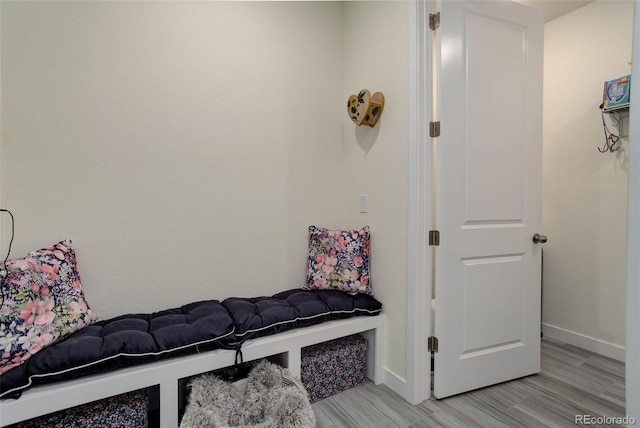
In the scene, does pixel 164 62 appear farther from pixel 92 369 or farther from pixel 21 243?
pixel 92 369

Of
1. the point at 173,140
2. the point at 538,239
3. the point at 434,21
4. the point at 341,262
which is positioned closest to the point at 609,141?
the point at 538,239

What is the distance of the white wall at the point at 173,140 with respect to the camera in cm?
161

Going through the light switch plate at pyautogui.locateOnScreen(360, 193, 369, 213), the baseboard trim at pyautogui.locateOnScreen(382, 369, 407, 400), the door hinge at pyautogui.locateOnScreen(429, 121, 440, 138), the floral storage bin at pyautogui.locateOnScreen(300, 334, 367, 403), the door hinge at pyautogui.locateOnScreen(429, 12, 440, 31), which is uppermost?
the door hinge at pyautogui.locateOnScreen(429, 12, 440, 31)

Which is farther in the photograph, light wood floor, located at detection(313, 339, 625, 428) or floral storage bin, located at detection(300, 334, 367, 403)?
floral storage bin, located at detection(300, 334, 367, 403)

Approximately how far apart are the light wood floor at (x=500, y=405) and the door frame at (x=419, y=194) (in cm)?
14

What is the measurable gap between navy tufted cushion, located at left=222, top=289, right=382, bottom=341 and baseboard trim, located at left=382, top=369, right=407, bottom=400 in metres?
0.38

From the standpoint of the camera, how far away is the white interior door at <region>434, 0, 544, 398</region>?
184 cm

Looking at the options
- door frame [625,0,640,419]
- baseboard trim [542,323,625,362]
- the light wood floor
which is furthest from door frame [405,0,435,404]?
baseboard trim [542,323,625,362]

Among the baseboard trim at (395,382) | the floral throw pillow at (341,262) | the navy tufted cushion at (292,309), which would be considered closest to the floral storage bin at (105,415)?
the navy tufted cushion at (292,309)

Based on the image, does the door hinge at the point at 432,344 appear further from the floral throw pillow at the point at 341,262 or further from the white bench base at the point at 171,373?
the floral throw pillow at the point at 341,262

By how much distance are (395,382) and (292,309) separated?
779 mm

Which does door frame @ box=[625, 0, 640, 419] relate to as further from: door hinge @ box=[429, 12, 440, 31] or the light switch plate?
the light switch plate

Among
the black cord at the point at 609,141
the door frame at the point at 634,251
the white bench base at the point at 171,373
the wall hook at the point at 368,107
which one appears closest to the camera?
the door frame at the point at 634,251

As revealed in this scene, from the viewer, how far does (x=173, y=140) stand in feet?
6.29
